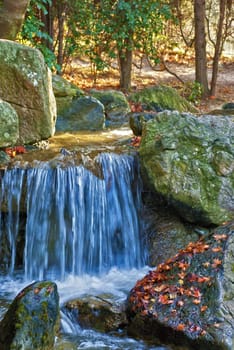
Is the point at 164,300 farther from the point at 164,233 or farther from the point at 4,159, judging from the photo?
the point at 4,159

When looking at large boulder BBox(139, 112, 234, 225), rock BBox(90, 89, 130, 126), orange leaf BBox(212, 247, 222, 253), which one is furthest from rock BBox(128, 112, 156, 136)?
orange leaf BBox(212, 247, 222, 253)

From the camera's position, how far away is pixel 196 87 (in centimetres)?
1355

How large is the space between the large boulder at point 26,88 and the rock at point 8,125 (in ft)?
2.09

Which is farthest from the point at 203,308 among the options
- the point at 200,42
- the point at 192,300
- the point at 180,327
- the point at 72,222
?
the point at 200,42

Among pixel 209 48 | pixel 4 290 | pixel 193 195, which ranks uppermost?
pixel 209 48

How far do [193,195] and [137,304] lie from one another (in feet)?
6.25

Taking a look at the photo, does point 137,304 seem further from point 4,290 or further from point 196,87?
point 196,87

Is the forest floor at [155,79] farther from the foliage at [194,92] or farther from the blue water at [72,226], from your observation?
the blue water at [72,226]

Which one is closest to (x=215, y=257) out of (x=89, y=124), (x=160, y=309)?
(x=160, y=309)

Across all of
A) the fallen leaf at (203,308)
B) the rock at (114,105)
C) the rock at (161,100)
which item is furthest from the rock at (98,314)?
the rock at (161,100)

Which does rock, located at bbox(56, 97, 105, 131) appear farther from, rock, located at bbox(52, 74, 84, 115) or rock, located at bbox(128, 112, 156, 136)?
rock, located at bbox(128, 112, 156, 136)

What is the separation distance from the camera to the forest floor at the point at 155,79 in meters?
13.9

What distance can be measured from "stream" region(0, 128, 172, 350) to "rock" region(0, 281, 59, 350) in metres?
1.52

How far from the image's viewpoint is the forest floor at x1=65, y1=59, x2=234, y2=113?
13891 mm
